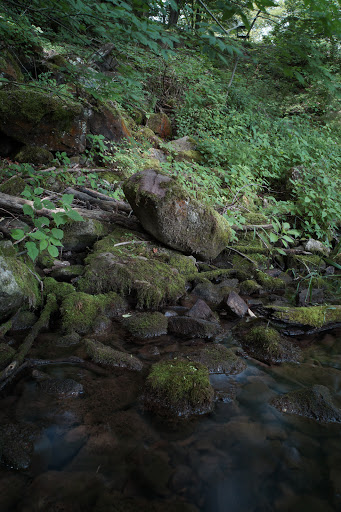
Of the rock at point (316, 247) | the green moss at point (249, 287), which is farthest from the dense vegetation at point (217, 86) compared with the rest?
the green moss at point (249, 287)

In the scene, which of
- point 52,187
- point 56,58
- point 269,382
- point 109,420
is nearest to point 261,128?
point 56,58

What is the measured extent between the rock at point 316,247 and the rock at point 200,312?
4.23m

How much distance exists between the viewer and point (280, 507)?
75.4 inches

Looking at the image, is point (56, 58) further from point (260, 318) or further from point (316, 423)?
point (316, 423)

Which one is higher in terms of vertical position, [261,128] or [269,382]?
[261,128]

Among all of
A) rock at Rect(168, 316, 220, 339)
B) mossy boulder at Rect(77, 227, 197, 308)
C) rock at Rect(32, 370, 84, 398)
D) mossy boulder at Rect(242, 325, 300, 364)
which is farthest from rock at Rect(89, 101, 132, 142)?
rock at Rect(32, 370, 84, 398)

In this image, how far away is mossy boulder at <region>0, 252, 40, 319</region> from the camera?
328 cm

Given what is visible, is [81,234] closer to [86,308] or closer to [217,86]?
[86,308]

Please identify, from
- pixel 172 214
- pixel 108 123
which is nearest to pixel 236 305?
pixel 172 214

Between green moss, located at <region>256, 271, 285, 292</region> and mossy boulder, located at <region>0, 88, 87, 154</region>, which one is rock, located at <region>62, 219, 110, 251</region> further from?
mossy boulder, located at <region>0, 88, 87, 154</region>

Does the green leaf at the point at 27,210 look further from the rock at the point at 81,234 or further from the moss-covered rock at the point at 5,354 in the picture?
the rock at the point at 81,234

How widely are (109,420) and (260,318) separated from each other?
2828mm

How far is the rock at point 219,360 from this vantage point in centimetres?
318

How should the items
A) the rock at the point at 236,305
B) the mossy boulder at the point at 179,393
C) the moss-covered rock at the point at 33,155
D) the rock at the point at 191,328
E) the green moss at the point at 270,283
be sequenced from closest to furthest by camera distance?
the mossy boulder at the point at 179,393, the rock at the point at 191,328, the rock at the point at 236,305, the green moss at the point at 270,283, the moss-covered rock at the point at 33,155
